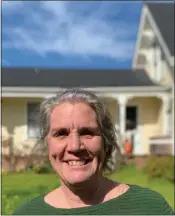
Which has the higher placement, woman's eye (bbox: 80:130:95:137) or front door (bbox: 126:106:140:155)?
woman's eye (bbox: 80:130:95:137)

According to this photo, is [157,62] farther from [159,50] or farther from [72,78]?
[72,78]

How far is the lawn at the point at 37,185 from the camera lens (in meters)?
9.43

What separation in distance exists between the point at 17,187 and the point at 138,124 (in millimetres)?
10044

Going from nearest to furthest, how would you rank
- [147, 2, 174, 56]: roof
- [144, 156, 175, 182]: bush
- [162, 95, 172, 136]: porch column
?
[144, 156, 175, 182]: bush → [147, 2, 174, 56]: roof → [162, 95, 172, 136]: porch column

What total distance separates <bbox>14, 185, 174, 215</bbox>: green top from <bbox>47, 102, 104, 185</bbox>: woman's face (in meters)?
0.13

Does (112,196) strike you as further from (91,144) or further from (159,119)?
(159,119)

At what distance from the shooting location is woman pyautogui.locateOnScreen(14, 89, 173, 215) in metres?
2.04

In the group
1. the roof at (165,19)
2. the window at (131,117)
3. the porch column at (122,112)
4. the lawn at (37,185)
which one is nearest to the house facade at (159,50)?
the roof at (165,19)

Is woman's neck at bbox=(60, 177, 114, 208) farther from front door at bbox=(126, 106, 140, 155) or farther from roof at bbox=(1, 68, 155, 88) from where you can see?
front door at bbox=(126, 106, 140, 155)

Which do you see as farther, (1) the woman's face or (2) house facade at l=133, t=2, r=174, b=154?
(2) house facade at l=133, t=2, r=174, b=154

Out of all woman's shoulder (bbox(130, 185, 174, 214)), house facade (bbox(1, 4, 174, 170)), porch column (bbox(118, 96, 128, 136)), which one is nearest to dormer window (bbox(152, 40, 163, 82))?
house facade (bbox(1, 4, 174, 170))

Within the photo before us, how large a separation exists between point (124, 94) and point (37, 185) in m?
8.79

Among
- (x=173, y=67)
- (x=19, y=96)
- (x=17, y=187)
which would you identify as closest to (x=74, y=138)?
(x=17, y=187)

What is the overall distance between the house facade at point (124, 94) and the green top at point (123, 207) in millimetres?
16391
